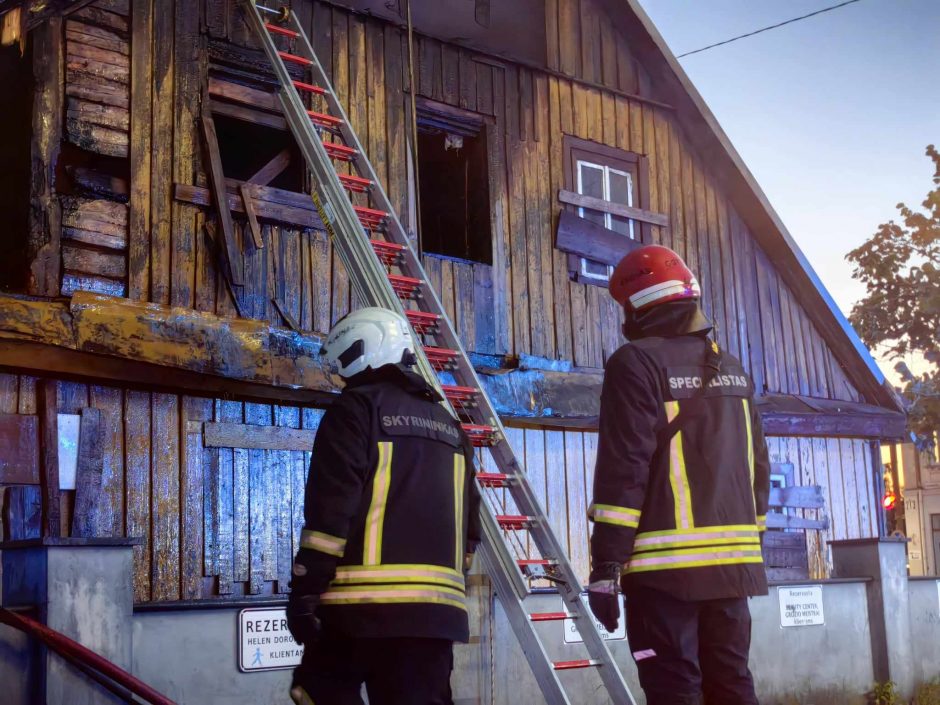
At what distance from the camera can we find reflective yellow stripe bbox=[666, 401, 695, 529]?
417cm

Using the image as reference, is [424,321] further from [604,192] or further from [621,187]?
[621,187]

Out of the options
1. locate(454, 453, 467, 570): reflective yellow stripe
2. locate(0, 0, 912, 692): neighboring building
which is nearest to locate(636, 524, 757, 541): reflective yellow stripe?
locate(454, 453, 467, 570): reflective yellow stripe

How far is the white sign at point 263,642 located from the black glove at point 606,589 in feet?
6.96

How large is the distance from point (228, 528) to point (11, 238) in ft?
8.25

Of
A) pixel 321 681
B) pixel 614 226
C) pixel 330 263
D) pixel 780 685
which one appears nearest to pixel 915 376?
pixel 614 226

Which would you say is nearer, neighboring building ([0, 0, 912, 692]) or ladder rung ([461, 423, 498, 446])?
ladder rung ([461, 423, 498, 446])

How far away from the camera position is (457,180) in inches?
388

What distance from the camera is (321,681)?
12.7ft

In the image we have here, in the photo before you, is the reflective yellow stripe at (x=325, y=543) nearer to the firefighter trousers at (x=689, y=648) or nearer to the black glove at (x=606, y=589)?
the black glove at (x=606, y=589)

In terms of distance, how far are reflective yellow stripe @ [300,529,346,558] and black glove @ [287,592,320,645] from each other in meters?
0.16

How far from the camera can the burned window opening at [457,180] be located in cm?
943

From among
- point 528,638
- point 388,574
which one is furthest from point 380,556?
point 528,638

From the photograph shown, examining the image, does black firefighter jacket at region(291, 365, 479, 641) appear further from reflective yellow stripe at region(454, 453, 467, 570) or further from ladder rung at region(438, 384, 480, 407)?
ladder rung at region(438, 384, 480, 407)

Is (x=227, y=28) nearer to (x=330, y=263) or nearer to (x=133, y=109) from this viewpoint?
(x=133, y=109)
